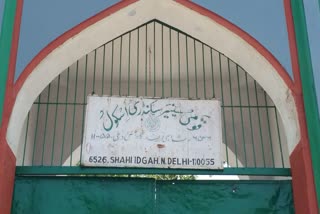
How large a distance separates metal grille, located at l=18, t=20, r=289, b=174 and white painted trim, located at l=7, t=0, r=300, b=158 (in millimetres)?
695

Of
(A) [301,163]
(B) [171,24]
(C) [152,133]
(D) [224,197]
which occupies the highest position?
(B) [171,24]

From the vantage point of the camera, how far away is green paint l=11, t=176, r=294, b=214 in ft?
16.1

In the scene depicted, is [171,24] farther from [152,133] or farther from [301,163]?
[301,163]

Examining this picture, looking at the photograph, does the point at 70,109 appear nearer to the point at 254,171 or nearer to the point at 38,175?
the point at 38,175

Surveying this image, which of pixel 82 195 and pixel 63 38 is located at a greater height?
pixel 63 38

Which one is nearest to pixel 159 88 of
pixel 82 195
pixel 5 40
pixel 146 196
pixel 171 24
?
pixel 171 24

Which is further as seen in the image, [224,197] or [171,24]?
[171,24]

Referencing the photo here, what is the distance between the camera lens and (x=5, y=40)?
486cm

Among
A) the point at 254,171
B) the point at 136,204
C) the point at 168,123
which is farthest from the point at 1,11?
the point at 254,171

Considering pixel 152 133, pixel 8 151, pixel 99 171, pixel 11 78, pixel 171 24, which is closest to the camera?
pixel 8 151

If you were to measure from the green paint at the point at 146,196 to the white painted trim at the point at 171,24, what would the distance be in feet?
→ 1.61

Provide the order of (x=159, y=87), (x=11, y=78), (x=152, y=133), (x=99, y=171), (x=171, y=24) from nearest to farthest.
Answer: (x=11, y=78) → (x=99, y=171) → (x=152, y=133) → (x=171, y=24) → (x=159, y=87)

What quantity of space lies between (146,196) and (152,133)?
0.64 m

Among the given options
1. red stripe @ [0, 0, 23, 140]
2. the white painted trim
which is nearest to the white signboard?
the white painted trim
